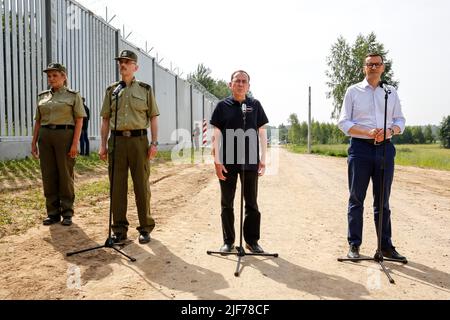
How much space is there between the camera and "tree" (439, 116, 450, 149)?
79.8m

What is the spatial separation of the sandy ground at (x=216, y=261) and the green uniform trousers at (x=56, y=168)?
34 cm

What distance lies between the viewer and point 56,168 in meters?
5.79

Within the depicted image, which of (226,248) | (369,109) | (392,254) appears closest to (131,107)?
(226,248)

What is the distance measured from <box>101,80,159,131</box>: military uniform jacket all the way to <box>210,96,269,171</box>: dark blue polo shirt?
0.90 meters

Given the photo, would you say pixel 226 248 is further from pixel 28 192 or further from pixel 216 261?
pixel 28 192

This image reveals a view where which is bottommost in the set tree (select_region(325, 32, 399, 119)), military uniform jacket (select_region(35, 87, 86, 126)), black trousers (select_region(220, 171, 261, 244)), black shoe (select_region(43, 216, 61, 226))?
black shoe (select_region(43, 216, 61, 226))

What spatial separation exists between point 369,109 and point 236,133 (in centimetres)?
146

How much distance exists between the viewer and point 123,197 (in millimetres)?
4930

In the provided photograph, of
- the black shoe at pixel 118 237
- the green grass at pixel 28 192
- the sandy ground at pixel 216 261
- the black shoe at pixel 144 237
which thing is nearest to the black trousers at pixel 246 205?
the sandy ground at pixel 216 261

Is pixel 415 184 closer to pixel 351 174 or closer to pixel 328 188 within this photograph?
pixel 328 188

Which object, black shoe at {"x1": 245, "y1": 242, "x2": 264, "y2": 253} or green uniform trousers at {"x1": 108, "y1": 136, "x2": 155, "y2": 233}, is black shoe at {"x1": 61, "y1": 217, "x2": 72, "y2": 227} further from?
black shoe at {"x1": 245, "y1": 242, "x2": 264, "y2": 253}

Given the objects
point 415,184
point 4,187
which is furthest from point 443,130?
point 4,187

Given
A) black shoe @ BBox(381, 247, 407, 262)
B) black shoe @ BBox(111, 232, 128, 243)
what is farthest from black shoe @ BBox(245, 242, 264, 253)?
black shoe @ BBox(111, 232, 128, 243)

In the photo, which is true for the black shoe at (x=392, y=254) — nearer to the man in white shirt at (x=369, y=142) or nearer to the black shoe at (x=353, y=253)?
the man in white shirt at (x=369, y=142)
